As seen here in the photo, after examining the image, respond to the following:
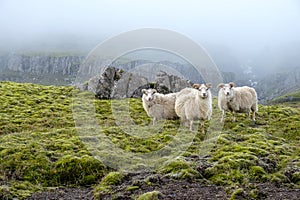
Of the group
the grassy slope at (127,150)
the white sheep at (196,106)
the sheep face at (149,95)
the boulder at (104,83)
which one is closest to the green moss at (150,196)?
the grassy slope at (127,150)

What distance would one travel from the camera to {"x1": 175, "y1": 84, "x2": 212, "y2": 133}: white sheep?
1981 centimetres

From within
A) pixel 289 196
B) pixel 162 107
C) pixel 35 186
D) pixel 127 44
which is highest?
pixel 127 44

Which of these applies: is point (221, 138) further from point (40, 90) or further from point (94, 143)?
point (40, 90)

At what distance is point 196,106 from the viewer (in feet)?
66.0

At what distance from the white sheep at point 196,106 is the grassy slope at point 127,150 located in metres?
0.85

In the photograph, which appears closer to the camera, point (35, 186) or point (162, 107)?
point (35, 186)

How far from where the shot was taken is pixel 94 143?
1700 centimetres

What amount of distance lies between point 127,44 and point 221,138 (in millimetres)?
7550

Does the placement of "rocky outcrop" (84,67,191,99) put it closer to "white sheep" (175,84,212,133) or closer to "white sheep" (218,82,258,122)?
"white sheep" (218,82,258,122)

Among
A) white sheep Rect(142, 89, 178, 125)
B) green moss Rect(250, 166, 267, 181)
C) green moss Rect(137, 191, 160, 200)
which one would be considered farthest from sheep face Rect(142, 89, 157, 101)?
green moss Rect(137, 191, 160, 200)

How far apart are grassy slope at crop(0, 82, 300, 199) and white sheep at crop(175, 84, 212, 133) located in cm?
85

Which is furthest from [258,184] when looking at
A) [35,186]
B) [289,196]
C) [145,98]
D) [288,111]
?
[288,111]

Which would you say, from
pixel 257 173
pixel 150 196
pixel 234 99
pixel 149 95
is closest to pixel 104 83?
pixel 149 95

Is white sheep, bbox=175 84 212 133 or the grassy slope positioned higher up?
white sheep, bbox=175 84 212 133
